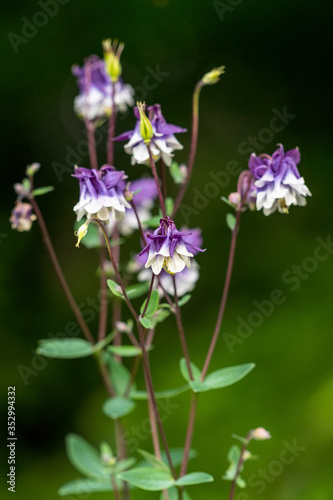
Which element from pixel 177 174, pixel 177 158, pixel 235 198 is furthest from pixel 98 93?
pixel 177 158

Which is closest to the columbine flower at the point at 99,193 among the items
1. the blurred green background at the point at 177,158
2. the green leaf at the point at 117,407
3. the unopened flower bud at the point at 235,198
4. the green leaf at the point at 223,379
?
the unopened flower bud at the point at 235,198

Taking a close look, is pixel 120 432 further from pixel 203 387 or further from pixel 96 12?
pixel 96 12

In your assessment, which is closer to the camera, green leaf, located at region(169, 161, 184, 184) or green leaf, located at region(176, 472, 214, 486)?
green leaf, located at region(176, 472, 214, 486)

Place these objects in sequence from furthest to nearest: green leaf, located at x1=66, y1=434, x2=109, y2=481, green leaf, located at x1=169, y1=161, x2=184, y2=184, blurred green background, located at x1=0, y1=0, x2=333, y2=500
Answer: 1. blurred green background, located at x1=0, y1=0, x2=333, y2=500
2. green leaf, located at x1=66, y1=434, x2=109, y2=481
3. green leaf, located at x1=169, y1=161, x2=184, y2=184

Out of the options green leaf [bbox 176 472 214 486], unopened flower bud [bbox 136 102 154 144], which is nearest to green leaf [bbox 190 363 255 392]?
green leaf [bbox 176 472 214 486]

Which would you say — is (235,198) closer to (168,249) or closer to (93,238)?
(168,249)

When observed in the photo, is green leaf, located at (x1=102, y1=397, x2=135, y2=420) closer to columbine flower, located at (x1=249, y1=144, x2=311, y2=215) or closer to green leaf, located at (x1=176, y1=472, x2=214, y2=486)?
green leaf, located at (x1=176, y1=472, x2=214, y2=486)
